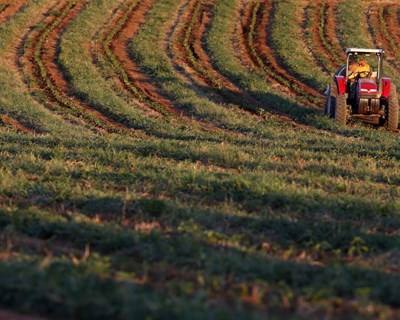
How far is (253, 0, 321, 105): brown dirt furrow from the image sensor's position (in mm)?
25844

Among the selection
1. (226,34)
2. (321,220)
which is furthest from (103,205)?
(226,34)

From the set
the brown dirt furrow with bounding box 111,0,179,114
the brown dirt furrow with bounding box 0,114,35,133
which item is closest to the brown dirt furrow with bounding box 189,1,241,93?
the brown dirt furrow with bounding box 111,0,179,114

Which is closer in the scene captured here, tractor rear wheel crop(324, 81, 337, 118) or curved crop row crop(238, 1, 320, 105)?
tractor rear wheel crop(324, 81, 337, 118)

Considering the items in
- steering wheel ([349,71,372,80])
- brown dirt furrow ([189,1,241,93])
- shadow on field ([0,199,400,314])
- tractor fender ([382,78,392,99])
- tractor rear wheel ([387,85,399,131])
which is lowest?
shadow on field ([0,199,400,314])

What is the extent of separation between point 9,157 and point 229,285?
269 inches

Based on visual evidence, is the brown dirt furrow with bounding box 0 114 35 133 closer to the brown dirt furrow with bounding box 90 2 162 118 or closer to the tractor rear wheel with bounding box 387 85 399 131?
the brown dirt furrow with bounding box 90 2 162 118

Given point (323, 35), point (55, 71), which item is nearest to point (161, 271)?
point (55, 71)

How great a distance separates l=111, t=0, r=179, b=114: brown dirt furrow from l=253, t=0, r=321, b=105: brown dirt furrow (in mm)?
4243

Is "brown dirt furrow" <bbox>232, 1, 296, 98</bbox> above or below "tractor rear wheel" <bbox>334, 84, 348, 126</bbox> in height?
above

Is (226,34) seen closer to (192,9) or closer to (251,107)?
(192,9)

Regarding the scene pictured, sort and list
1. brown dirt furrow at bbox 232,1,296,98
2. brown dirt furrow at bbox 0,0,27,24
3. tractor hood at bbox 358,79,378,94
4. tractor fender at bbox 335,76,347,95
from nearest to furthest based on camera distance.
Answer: tractor hood at bbox 358,79,378,94, tractor fender at bbox 335,76,347,95, brown dirt furrow at bbox 232,1,296,98, brown dirt furrow at bbox 0,0,27,24

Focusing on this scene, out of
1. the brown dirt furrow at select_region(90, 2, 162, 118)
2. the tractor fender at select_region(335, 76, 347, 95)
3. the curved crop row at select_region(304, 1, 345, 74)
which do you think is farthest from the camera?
the curved crop row at select_region(304, 1, 345, 74)

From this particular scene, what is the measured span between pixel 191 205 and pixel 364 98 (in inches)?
486

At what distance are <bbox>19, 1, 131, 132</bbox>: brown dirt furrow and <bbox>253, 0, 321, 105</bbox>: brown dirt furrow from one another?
21.9ft
